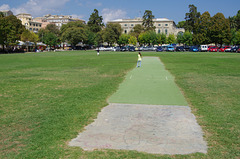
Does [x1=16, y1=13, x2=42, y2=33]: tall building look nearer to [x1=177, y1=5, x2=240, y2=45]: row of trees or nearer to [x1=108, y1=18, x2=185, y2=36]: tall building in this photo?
[x1=108, y1=18, x2=185, y2=36]: tall building

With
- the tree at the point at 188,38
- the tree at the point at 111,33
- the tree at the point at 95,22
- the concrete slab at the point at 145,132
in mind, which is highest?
the tree at the point at 95,22

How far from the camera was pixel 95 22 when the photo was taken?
127 m

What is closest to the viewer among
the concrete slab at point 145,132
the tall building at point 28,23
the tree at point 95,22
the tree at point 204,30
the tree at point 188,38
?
the concrete slab at point 145,132

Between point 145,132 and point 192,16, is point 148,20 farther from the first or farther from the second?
point 145,132

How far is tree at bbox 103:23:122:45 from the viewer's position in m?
109

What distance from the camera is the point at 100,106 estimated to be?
29.2 ft

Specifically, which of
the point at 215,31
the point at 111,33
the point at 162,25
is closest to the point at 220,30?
the point at 215,31

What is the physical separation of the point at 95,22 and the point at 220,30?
219ft

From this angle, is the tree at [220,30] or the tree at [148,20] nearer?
the tree at [220,30]

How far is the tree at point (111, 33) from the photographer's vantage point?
10862cm

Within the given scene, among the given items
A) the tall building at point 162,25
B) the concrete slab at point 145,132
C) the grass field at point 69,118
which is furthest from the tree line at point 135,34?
the concrete slab at point 145,132

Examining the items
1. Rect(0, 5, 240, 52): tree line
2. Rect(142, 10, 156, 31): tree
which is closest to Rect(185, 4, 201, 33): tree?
Rect(0, 5, 240, 52): tree line

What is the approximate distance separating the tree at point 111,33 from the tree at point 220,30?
144 ft

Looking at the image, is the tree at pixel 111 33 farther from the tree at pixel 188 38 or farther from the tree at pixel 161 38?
the tree at pixel 188 38
